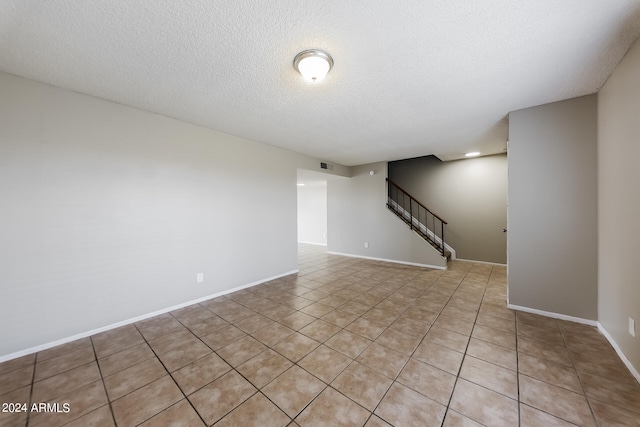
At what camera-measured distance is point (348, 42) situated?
1721mm

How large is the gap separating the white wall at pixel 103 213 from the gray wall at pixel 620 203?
4.39m

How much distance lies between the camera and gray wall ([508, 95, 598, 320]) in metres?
2.54

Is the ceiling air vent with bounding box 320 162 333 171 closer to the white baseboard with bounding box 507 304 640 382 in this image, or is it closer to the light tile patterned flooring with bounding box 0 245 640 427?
the light tile patterned flooring with bounding box 0 245 640 427

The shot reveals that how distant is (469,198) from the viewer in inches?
225

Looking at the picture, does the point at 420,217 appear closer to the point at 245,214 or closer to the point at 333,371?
the point at 245,214

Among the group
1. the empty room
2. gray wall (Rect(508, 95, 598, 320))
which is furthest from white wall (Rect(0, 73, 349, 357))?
gray wall (Rect(508, 95, 598, 320))

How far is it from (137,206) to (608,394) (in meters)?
4.69

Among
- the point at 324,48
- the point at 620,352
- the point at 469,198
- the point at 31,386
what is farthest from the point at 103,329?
the point at 469,198

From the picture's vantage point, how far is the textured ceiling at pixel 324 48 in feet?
4.78


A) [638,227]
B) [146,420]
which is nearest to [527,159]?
[638,227]

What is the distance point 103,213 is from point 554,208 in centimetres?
530

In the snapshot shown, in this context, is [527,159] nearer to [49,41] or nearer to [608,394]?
[608,394]

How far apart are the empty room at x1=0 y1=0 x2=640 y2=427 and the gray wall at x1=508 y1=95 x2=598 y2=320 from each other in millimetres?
21

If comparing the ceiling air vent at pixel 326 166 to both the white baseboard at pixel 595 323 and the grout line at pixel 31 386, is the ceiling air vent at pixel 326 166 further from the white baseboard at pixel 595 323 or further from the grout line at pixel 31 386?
the grout line at pixel 31 386
